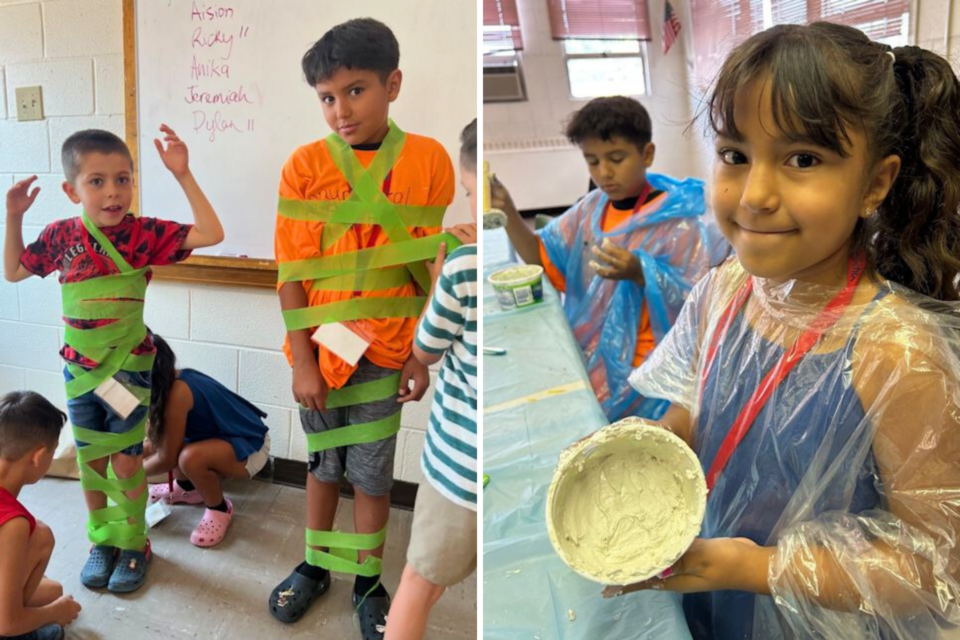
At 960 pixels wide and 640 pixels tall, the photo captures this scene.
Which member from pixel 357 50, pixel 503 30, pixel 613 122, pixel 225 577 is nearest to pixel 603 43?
pixel 503 30

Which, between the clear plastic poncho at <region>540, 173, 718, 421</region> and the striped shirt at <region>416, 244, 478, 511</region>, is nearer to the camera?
the striped shirt at <region>416, 244, 478, 511</region>

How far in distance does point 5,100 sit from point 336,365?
2.20 feet

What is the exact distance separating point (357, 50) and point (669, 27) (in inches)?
67.7

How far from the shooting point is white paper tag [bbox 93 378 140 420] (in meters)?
0.97

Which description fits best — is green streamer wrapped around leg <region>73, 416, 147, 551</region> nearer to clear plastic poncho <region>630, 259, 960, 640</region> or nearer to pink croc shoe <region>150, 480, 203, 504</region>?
pink croc shoe <region>150, 480, 203, 504</region>

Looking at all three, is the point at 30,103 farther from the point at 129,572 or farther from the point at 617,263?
the point at 617,263

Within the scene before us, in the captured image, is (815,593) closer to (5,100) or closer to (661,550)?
(661,550)

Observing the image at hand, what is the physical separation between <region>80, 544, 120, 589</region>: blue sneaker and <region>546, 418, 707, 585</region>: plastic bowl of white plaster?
0.74 metres

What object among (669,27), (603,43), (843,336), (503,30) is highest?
(503,30)

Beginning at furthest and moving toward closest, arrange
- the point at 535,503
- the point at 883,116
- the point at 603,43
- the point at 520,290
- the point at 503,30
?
1. the point at 503,30
2. the point at 603,43
3. the point at 520,290
4. the point at 535,503
5. the point at 883,116

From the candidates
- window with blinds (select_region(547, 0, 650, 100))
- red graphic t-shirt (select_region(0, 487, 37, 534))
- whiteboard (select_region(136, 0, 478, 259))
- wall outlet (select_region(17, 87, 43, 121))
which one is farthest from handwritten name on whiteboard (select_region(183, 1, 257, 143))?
window with blinds (select_region(547, 0, 650, 100))

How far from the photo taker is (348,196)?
2.64ft

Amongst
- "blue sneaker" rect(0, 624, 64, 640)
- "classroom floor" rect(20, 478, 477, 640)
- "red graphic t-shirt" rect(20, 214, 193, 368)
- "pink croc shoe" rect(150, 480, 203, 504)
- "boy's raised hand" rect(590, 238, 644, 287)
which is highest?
"red graphic t-shirt" rect(20, 214, 193, 368)

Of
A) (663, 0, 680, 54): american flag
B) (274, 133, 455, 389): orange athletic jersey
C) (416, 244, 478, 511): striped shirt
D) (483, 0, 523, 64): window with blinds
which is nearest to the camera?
(416, 244, 478, 511): striped shirt
